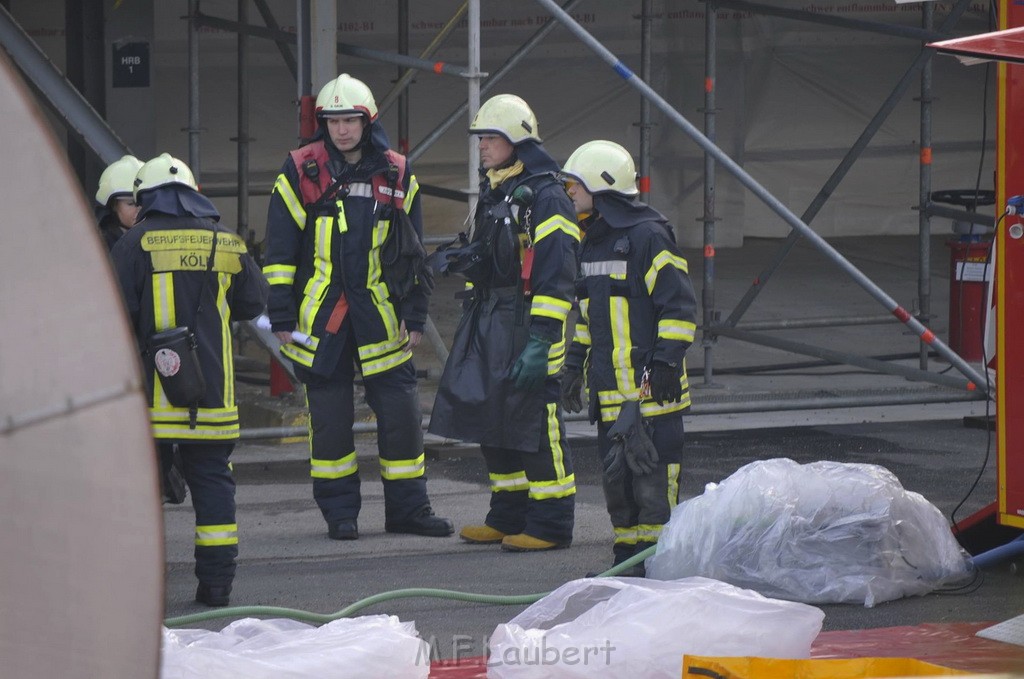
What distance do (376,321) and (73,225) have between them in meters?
4.40

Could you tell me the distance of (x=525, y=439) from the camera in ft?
20.3

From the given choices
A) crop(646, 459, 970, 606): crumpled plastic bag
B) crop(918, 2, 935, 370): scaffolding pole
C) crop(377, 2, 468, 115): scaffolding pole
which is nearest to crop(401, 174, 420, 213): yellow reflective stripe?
crop(646, 459, 970, 606): crumpled plastic bag

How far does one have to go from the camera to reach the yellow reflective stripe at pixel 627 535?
5770mm

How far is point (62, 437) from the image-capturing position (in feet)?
6.70

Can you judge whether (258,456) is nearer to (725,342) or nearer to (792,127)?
(725,342)

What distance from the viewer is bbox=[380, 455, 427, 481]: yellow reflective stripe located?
21.6ft

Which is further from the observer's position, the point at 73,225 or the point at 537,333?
the point at 537,333

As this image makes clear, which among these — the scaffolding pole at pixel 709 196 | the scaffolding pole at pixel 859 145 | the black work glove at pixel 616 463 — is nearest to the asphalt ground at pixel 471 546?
the black work glove at pixel 616 463

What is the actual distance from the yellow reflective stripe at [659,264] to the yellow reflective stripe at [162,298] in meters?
1.74

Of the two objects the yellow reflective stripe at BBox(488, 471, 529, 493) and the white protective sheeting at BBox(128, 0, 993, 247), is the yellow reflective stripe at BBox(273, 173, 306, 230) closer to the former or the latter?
the yellow reflective stripe at BBox(488, 471, 529, 493)

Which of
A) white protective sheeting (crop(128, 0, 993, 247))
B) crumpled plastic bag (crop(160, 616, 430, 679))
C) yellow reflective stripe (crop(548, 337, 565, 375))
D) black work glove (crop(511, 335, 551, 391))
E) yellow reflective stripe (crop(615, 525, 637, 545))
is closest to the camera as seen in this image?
crumpled plastic bag (crop(160, 616, 430, 679))

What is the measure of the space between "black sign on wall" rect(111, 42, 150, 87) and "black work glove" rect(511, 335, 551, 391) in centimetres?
505

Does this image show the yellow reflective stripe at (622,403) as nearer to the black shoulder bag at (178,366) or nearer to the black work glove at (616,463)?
the black work glove at (616,463)

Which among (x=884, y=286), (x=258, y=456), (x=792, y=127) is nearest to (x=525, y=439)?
(x=258, y=456)
